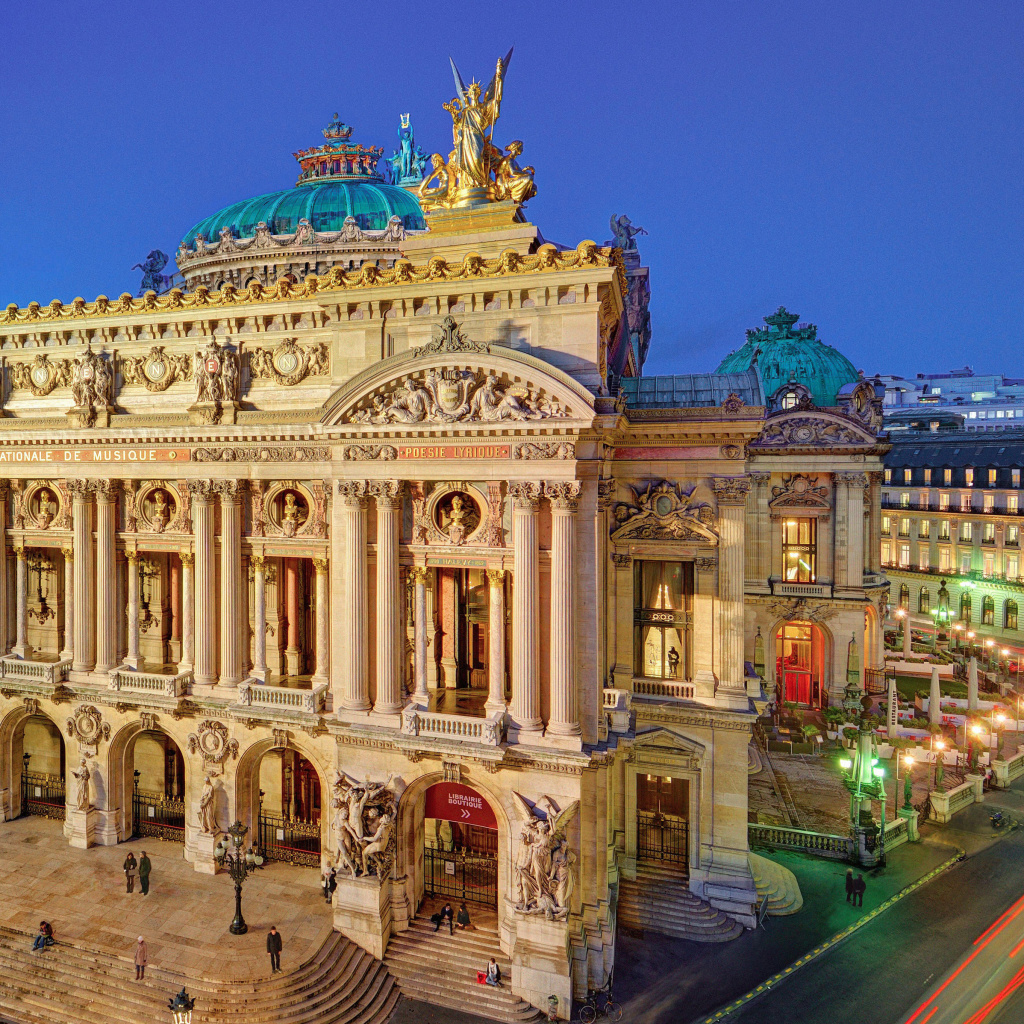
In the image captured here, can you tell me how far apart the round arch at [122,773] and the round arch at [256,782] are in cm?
288

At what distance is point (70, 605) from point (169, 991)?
49.4 ft

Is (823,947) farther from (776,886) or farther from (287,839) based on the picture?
(287,839)

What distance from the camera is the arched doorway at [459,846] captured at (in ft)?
71.8

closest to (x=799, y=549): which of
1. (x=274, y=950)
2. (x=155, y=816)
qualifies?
(x=274, y=950)

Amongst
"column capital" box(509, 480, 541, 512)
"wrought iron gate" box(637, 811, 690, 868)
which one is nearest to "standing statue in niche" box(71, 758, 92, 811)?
"column capital" box(509, 480, 541, 512)

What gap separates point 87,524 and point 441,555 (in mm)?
15111

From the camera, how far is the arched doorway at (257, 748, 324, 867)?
1010 inches

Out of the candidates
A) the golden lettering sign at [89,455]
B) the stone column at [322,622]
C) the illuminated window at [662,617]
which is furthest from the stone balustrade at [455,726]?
the golden lettering sign at [89,455]

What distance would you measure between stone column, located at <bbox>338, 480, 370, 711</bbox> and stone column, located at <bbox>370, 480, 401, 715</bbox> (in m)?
0.59

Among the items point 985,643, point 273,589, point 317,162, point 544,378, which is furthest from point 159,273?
point 985,643

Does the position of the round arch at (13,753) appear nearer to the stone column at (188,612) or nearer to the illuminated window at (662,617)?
the stone column at (188,612)

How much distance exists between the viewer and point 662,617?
26125 mm

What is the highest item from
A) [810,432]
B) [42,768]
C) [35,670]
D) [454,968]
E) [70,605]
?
[810,432]

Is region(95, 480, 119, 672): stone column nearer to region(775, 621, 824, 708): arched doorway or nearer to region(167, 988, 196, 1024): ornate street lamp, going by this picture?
region(167, 988, 196, 1024): ornate street lamp
